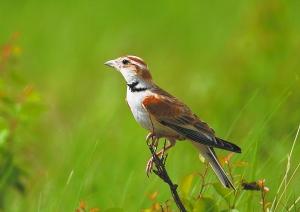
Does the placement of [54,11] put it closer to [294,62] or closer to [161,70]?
[161,70]

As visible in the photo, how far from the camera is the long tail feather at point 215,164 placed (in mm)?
4645

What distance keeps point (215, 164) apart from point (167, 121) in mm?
304

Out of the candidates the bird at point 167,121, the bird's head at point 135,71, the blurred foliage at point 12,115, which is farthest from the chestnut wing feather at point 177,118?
the blurred foliage at point 12,115

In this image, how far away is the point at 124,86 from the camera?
11.2m

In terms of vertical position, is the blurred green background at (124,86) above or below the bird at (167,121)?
above

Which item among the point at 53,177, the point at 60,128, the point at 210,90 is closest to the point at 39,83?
the point at 60,128

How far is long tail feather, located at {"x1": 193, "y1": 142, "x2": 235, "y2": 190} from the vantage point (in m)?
4.64

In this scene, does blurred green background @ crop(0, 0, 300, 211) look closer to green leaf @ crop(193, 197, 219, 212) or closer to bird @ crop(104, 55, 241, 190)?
bird @ crop(104, 55, 241, 190)

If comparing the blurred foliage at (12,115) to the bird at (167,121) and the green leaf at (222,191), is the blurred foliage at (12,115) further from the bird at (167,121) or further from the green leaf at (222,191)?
the green leaf at (222,191)

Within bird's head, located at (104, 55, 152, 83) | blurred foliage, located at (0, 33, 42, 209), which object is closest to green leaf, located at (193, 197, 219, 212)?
bird's head, located at (104, 55, 152, 83)

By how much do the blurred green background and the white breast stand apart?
0.75 feet

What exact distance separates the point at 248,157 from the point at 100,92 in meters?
5.57

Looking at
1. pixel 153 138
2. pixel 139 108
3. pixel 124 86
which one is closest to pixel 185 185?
pixel 153 138

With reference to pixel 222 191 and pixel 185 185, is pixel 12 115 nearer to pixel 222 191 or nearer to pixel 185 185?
pixel 185 185
